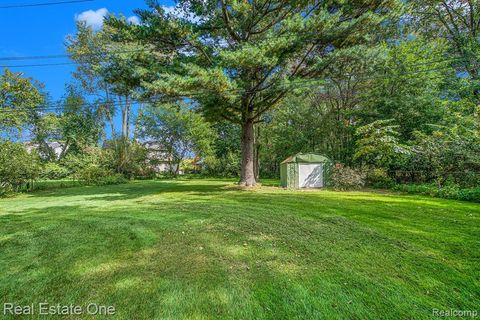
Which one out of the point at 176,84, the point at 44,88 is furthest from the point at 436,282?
the point at 44,88

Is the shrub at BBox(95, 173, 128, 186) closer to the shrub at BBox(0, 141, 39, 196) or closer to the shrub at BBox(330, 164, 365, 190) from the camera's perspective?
the shrub at BBox(0, 141, 39, 196)

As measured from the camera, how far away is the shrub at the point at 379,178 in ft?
36.6

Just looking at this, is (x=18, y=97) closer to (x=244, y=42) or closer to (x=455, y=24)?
(x=244, y=42)

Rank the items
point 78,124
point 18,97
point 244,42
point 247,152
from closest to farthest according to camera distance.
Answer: point 244,42 < point 247,152 < point 18,97 < point 78,124

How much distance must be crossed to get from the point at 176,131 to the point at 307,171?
1530 cm

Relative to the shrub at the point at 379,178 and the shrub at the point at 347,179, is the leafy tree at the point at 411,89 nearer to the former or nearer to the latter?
the shrub at the point at 379,178

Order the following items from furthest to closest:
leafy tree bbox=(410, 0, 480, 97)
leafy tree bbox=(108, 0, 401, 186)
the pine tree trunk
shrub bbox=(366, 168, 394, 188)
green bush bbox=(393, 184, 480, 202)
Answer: leafy tree bbox=(410, 0, 480, 97) < the pine tree trunk < shrub bbox=(366, 168, 394, 188) < leafy tree bbox=(108, 0, 401, 186) < green bush bbox=(393, 184, 480, 202)

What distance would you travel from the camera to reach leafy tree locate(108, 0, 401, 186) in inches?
322

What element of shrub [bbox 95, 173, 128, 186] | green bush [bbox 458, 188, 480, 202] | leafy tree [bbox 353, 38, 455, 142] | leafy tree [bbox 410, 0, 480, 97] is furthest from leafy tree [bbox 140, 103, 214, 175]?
green bush [bbox 458, 188, 480, 202]

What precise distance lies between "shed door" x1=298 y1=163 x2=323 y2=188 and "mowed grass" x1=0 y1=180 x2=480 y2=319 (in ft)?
25.3

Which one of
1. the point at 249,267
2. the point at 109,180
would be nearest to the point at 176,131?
the point at 109,180

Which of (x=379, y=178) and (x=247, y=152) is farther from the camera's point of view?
(x=379, y=178)

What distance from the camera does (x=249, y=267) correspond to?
8.64 feet

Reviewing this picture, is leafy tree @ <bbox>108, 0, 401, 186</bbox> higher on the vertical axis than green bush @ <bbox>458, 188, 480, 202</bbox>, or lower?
higher
